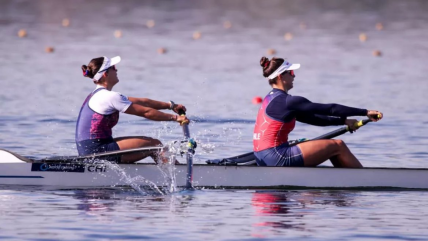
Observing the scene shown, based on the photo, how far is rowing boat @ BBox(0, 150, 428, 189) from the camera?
14.0 meters

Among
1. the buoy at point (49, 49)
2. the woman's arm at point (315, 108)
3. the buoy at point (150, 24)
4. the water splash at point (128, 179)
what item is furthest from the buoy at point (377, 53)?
the water splash at point (128, 179)

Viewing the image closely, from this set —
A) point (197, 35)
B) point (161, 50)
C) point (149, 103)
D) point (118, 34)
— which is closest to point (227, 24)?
point (197, 35)

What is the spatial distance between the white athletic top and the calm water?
955 mm

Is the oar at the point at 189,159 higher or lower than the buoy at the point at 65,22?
lower

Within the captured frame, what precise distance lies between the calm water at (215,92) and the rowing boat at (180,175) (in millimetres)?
207

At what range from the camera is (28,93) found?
83.4 feet

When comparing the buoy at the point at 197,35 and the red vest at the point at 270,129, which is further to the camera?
the buoy at the point at 197,35

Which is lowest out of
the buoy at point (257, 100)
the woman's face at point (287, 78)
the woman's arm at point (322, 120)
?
the woman's arm at point (322, 120)

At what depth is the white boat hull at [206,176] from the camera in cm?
1398

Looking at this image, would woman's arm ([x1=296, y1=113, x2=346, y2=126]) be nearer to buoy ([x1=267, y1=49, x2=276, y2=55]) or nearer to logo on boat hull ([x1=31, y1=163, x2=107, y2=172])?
logo on boat hull ([x1=31, y1=163, x2=107, y2=172])

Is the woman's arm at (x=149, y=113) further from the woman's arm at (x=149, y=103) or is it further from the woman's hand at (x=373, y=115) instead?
the woman's hand at (x=373, y=115)

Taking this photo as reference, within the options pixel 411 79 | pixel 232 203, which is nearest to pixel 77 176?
pixel 232 203

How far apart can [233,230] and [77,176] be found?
325 centimetres

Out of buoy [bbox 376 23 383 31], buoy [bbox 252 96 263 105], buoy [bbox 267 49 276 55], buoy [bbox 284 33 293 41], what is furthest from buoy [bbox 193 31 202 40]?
buoy [bbox 252 96 263 105]
